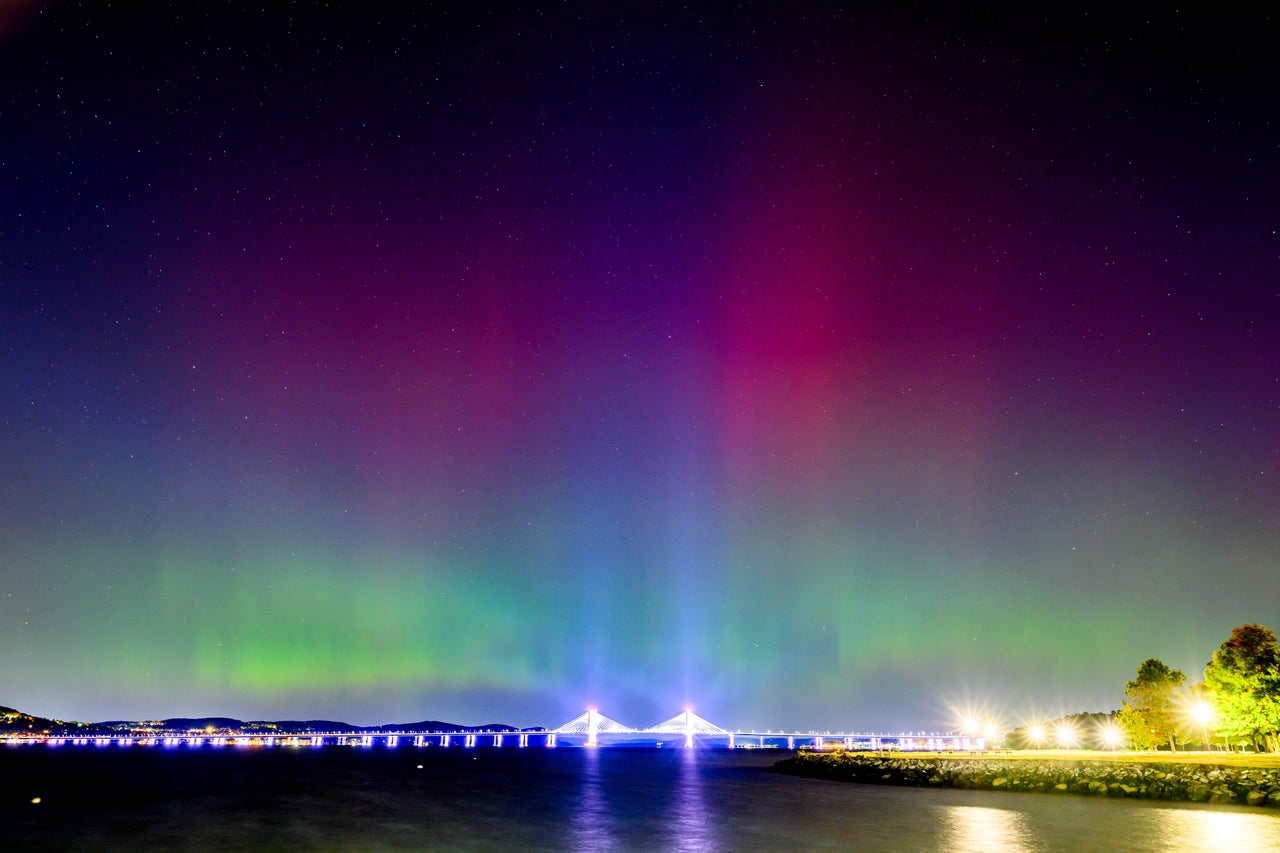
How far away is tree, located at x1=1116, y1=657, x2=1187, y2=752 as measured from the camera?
3098 inches

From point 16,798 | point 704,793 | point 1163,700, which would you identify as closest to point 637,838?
point 704,793

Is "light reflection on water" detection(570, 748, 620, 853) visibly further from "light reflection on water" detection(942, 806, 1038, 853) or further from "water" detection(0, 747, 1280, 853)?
"light reflection on water" detection(942, 806, 1038, 853)

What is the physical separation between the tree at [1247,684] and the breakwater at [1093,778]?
9557mm

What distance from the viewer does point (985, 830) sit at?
34.8 metres

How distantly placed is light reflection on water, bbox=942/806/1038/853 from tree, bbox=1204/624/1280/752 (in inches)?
1122

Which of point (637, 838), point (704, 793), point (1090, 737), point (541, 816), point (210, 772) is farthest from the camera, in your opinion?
point (1090, 737)

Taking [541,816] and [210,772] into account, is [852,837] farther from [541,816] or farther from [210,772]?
[210,772]

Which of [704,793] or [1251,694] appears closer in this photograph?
[1251,694]

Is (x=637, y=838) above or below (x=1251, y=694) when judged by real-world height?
below

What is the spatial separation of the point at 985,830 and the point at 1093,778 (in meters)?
20.9

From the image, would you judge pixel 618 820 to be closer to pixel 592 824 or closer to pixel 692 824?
pixel 592 824

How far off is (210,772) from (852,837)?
9338 cm

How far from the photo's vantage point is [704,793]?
67812 mm

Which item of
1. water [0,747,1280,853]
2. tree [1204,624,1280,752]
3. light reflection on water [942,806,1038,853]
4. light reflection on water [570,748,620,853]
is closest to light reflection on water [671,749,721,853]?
water [0,747,1280,853]
